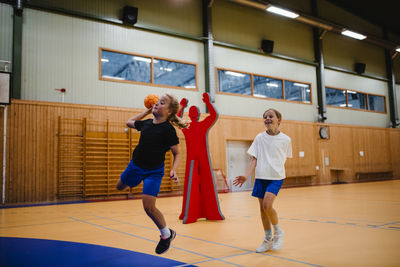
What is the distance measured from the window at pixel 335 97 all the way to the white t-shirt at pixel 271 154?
1489 cm

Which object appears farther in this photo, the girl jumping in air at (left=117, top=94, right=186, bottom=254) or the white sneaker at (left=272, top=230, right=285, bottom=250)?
the white sneaker at (left=272, top=230, right=285, bottom=250)

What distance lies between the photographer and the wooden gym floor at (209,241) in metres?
3.24

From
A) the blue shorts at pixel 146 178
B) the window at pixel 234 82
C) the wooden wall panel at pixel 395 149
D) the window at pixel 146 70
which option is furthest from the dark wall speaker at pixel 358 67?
the blue shorts at pixel 146 178

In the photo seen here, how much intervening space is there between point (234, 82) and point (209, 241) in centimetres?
1076

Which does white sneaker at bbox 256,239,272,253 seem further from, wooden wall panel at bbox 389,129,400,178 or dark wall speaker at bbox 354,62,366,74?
wooden wall panel at bbox 389,129,400,178

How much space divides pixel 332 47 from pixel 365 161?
6.38 m

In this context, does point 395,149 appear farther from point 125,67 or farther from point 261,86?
point 125,67

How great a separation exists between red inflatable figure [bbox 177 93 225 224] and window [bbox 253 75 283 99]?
9120mm

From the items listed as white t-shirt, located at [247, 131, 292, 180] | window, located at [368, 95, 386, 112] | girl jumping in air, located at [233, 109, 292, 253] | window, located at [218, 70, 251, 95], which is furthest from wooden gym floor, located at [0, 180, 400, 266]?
window, located at [368, 95, 386, 112]

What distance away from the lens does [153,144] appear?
3.41 meters

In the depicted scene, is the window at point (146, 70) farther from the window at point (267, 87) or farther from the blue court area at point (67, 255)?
the blue court area at point (67, 255)

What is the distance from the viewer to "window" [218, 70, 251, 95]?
46.0 ft

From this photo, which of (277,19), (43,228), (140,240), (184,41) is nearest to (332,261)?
(140,240)

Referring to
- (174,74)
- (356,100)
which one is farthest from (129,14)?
(356,100)
